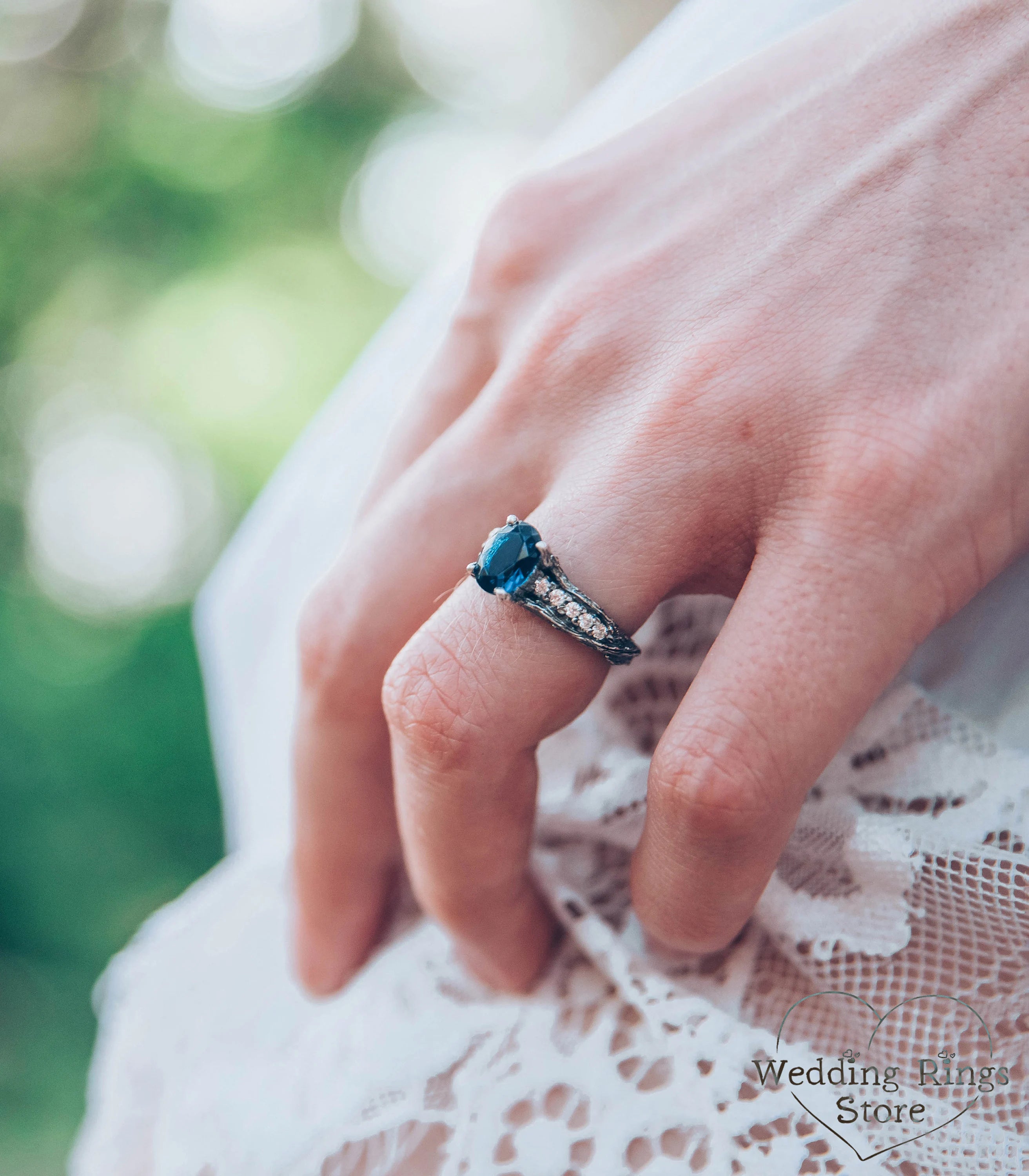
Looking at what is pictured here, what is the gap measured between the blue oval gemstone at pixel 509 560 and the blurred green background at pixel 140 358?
3.14m

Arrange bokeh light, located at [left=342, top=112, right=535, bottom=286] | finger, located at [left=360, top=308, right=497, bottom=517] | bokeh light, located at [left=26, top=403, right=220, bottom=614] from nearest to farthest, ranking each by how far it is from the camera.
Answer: finger, located at [left=360, top=308, right=497, bottom=517]
bokeh light, located at [left=26, top=403, right=220, bottom=614]
bokeh light, located at [left=342, top=112, right=535, bottom=286]

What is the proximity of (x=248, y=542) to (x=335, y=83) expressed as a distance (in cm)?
398

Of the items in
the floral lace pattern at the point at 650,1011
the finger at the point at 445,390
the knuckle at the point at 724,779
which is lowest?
the floral lace pattern at the point at 650,1011

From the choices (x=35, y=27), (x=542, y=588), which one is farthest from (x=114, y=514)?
(x=542, y=588)

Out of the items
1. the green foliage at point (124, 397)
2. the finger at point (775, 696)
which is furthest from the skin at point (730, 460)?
the green foliage at point (124, 397)

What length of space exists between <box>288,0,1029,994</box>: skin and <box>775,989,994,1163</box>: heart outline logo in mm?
76

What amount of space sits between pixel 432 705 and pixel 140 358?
12.5 ft

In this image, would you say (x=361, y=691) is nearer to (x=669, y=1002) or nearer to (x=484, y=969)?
(x=484, y=969)

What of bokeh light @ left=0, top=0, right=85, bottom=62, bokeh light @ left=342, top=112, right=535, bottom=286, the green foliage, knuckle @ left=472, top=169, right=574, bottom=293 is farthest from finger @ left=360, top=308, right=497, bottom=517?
bokeh light @ left=0, top=0, right=85, bottom=62

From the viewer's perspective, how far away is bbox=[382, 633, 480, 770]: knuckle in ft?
2.12

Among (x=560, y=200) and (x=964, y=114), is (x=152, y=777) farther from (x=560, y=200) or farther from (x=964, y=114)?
(x=964, y=114)

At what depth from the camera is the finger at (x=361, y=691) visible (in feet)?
2.51

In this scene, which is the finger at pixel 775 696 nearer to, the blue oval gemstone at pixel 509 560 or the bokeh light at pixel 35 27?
the blue oval gemstone at pixel 509 560

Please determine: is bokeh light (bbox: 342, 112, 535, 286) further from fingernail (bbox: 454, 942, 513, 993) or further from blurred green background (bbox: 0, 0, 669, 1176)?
fingernail (bbox: 454, 942, 513, 993)
